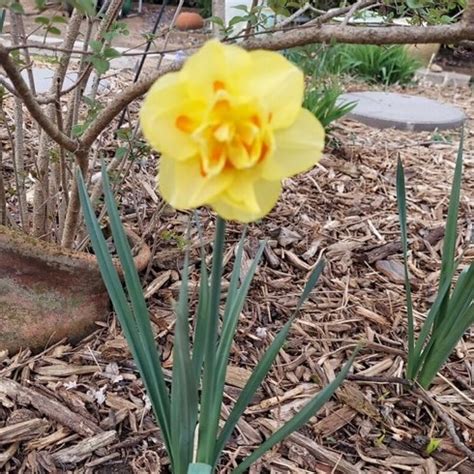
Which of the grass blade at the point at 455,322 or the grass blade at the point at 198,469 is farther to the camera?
the grass blade at the point at 455,322

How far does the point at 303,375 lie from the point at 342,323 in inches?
8.6

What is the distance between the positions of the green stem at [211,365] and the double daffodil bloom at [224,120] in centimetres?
14

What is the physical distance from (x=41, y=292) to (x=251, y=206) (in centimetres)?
93

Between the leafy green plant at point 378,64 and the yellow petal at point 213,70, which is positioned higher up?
the yellow petal at point 213,70

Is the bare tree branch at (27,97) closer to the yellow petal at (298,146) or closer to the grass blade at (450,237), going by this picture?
the yellow petal at (298,146)

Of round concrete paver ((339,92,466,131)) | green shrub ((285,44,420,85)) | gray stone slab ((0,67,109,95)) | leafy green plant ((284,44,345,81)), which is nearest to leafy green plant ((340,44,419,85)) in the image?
green shrub ((285,44,420,85))

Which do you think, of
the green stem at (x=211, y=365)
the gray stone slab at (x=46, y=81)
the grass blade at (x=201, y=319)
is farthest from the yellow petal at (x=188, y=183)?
the gray stone slab at (x=46, y=81)

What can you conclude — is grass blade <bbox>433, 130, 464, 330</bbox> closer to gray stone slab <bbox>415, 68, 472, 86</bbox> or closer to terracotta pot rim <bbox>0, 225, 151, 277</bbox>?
terracotta pot rim <bbox>0, 225, 151, 277</bbox>

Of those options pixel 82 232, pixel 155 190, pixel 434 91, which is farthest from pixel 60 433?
pixel 434 91

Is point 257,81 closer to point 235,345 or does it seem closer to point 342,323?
point 235,345

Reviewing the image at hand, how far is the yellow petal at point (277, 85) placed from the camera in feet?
1.77

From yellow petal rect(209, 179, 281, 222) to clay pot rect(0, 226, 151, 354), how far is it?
86 centimetres

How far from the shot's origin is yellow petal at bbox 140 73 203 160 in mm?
546

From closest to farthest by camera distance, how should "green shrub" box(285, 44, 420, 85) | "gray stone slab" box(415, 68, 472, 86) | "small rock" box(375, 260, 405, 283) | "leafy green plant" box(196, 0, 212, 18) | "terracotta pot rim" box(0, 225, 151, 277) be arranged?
1. "terracotta pot rim" box(0, 225, 151, 277)
2. "small rock" box(375, 260, 405, 283)
3. "green shrub" box(285, 44, 420, 85)
4. "gray stone slab" box(415, 68, 472, 86)
5. "leafy green plant" box(196, 0, 212, 18)
